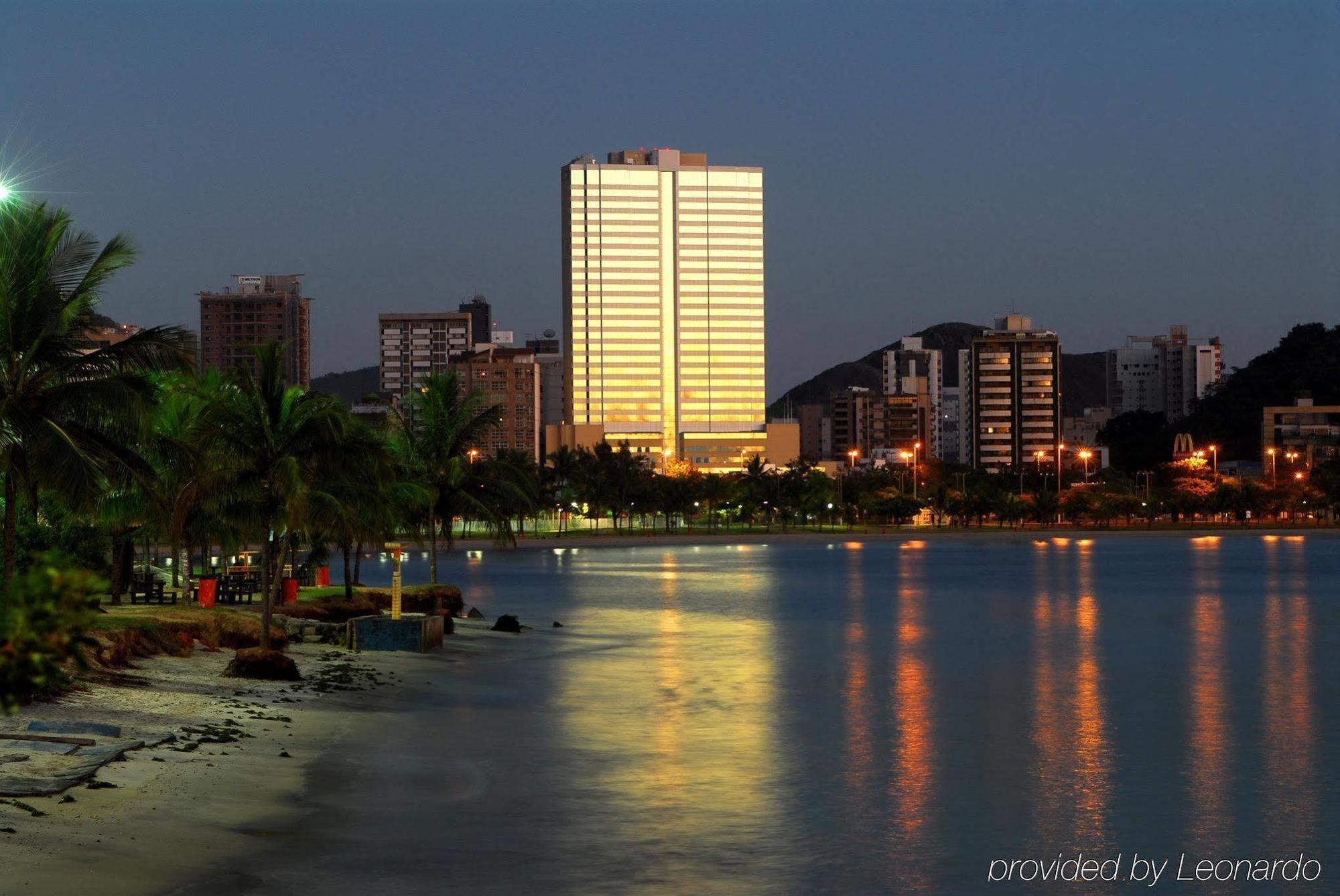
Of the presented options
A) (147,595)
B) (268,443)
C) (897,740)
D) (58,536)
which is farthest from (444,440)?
(897,740)

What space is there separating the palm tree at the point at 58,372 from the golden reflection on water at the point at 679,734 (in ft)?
29.1

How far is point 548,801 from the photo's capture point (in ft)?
61.9

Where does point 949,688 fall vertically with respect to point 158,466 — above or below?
below

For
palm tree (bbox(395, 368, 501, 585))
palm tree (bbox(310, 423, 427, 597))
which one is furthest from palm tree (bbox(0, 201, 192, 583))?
palm tree (bbox(395, 368, 501, 585))

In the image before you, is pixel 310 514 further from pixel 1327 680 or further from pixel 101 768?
pixel 1327 680

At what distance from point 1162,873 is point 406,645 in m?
23.5

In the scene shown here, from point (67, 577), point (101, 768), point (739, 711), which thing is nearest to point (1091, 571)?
point (739, 711)

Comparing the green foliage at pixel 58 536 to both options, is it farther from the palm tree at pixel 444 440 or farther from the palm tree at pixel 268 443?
the palm tree at pixel 444 440

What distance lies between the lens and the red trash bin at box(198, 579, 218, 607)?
38438 mm

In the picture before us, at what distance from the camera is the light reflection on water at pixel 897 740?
16.7 metres

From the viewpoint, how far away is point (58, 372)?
24.6 meters

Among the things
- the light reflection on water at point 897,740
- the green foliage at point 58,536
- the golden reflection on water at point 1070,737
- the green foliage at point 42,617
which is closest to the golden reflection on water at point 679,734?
the light reflection on water at point 897,740

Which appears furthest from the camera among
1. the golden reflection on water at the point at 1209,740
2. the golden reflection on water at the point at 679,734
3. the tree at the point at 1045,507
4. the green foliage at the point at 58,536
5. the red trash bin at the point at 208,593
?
the tree at the point at 1045,507

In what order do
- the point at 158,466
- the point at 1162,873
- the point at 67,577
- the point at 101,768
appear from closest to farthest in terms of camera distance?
the point at 67,577, the point at 1162,873, the point at 101,768, the point at 158,466
